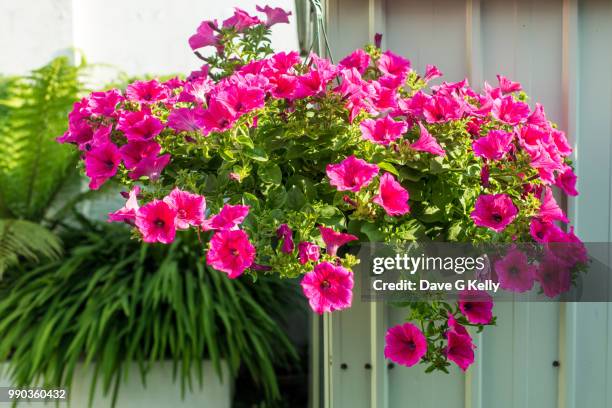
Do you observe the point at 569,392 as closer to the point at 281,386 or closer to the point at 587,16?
the point at 587,16

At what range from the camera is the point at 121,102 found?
3.82 feet

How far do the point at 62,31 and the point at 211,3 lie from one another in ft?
2.67

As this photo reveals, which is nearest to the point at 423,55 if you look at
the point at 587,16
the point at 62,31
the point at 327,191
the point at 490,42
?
the point at 490,42

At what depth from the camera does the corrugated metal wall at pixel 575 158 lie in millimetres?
1543

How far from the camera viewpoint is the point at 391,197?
3.15 ft

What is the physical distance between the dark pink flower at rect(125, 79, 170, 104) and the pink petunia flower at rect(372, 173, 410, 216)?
47cm

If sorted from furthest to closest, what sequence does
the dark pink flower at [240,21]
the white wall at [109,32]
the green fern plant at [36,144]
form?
the white wall at [109,32], the green fern plant at [36,144], the dark pink flower at [240,21]

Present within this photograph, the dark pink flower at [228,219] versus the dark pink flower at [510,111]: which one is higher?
the dark pink flower at [510,111]

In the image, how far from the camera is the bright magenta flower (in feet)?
3.27

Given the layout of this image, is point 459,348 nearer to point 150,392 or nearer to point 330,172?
point 330,172

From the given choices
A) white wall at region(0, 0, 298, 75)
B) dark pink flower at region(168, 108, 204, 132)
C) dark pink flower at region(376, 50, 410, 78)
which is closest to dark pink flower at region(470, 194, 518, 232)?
dark pink flower at region(376, 50, 410, 78)

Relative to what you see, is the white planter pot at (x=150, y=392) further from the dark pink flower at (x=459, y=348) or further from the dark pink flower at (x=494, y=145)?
the dark pink flower at (x=494, y=145)

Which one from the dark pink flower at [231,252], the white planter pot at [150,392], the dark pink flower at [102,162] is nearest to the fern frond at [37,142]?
the white planter pot at [150,392]

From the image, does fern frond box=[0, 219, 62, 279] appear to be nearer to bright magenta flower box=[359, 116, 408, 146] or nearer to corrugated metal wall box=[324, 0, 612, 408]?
corrugated metal wall box=[324, 0, 612, 408]
